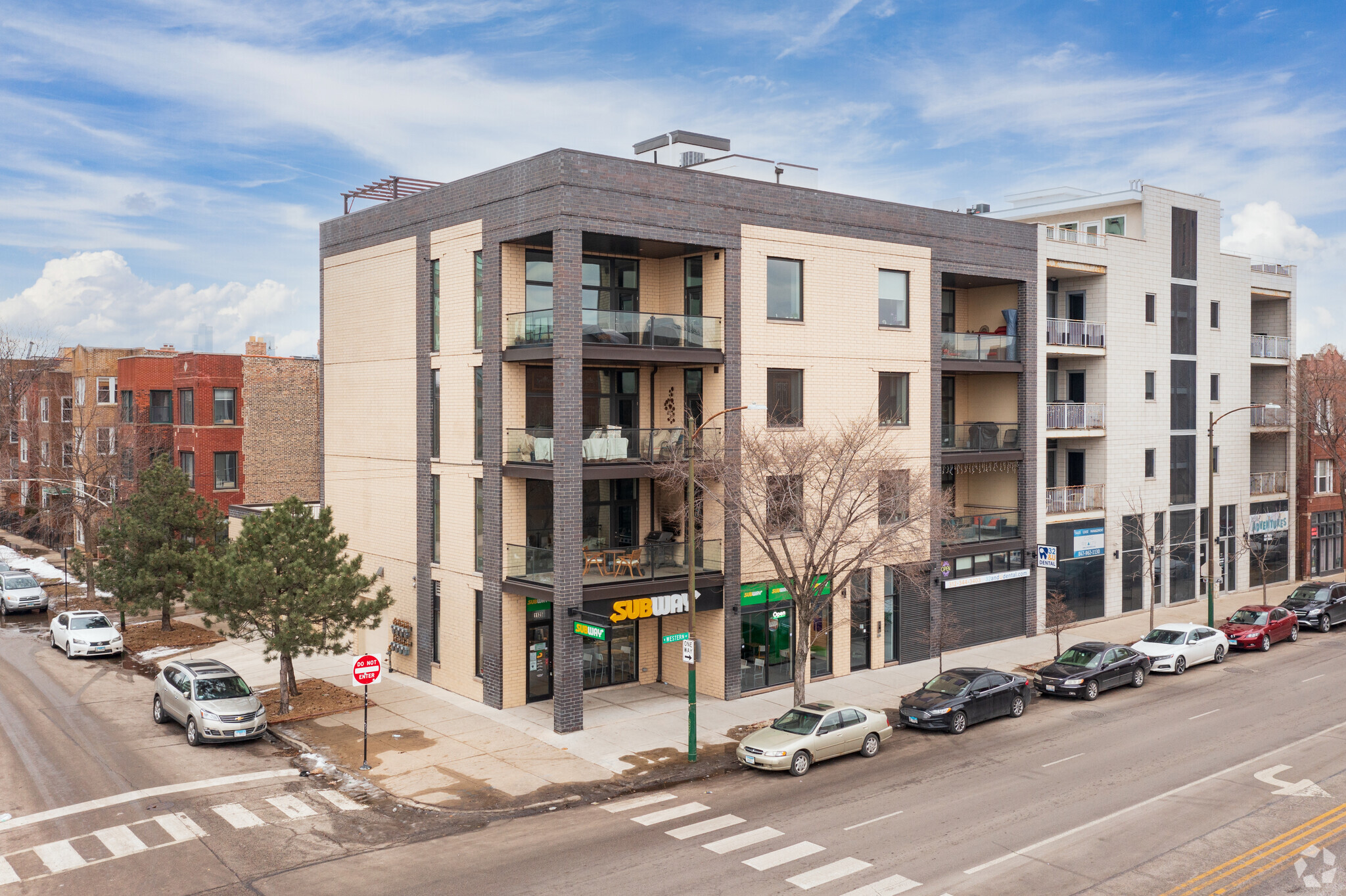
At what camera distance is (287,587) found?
84.6 feet

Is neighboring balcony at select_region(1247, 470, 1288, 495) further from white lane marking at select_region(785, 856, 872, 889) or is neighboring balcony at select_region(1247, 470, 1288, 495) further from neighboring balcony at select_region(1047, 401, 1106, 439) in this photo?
white lane marking at select_region(785, 856, 872, 889)

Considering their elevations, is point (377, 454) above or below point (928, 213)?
below

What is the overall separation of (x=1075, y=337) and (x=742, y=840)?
27.2 metres

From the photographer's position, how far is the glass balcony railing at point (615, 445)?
2606 cm

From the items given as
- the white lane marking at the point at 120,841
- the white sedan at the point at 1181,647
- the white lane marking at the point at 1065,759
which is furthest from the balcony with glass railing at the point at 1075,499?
the white lane marking at the point at 120,841

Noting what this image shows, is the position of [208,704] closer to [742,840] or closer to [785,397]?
[742,840]

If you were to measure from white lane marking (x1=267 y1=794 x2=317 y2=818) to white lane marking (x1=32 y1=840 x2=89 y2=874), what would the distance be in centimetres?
348

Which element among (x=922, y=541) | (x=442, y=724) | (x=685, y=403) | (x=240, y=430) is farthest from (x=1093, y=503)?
(x=240, y=430)

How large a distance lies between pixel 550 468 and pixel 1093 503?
78.7 feet

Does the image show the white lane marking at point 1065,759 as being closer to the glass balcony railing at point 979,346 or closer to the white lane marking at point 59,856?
the glass balcony railing at point 979,346

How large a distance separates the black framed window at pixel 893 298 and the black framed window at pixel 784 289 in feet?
11.0

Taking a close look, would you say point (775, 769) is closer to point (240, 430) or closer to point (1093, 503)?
point (1093, 503)

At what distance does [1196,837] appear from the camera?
57.0 feet

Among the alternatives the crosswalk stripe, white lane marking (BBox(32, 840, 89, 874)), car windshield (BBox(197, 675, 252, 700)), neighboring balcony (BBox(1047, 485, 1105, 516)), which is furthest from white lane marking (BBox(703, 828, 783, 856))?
neighboring balcony (BBox(1047, 485, 1105, 516))
